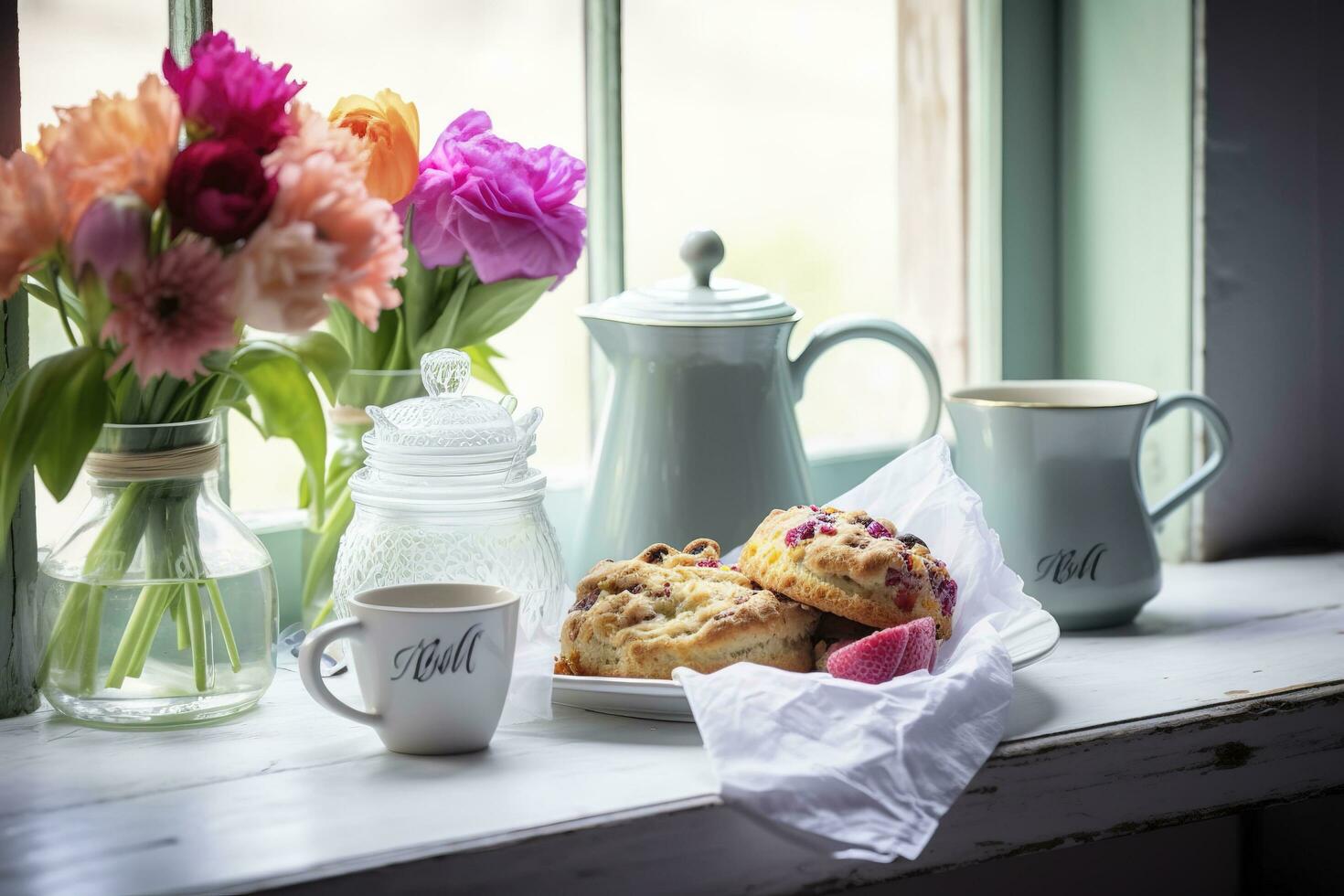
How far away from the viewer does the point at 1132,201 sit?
1.19 m

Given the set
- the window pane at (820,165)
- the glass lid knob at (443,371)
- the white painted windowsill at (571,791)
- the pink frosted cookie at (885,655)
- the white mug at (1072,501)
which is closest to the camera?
the white painted windowsill at (571,791)

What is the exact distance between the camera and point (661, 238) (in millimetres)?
1135

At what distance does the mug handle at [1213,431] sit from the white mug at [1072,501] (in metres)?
0.04

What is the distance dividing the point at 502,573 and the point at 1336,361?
30.2 inches

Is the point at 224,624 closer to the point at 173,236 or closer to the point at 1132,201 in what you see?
the point at 173,236

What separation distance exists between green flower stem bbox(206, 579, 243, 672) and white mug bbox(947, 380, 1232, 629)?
20.1 inches

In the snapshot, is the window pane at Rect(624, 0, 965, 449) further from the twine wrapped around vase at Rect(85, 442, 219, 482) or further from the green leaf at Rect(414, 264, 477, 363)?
the twine wrapped around vase at Rect(85, 442, 219, 482)

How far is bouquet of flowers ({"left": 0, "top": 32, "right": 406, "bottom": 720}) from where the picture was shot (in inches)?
25.4

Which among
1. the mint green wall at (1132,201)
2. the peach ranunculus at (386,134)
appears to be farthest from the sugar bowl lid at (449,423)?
the mint green wall at (1132,201)

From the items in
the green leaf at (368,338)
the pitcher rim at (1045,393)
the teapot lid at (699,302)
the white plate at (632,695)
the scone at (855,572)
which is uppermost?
the teapot lid at (699,302)

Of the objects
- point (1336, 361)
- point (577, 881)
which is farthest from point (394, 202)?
point (1336, 361)

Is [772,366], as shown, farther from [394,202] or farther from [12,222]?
[12,222]

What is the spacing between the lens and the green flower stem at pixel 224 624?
0.77 m

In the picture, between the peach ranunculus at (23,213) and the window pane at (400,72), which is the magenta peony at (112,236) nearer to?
the peach ranunculus at (23,213)
